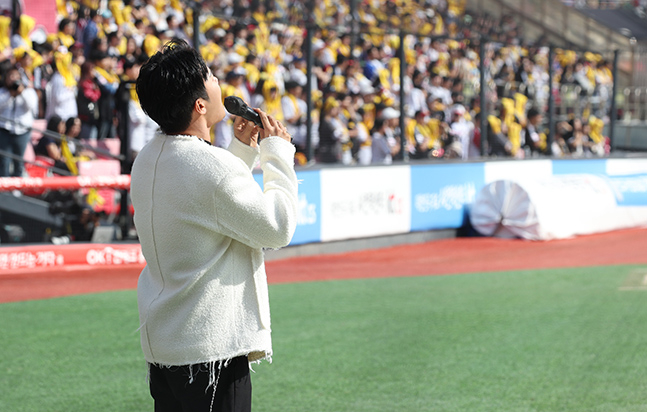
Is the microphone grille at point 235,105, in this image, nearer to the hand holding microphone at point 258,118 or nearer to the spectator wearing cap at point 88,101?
the hand holding microphone at point 258,118

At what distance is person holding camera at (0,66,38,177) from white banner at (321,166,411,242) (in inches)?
155

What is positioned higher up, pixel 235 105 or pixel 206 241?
pixel 235 105

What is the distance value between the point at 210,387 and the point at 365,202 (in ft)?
33.4

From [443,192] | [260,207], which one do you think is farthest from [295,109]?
[260,207]

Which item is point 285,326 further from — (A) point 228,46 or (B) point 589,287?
(A) point 228,46

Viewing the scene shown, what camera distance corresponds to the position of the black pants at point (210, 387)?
2562mm

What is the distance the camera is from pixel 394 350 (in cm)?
623

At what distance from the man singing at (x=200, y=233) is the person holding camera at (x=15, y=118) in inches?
319

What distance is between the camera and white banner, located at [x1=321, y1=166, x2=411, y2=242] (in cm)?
1218

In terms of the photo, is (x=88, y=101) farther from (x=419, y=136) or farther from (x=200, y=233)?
(x=200, y=233)

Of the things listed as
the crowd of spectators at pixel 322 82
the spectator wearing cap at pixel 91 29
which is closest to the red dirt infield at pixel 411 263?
the crowd of spectators at pixel 322 82

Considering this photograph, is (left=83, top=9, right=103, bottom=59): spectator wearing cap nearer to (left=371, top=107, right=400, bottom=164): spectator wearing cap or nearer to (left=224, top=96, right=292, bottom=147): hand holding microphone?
(left=371, top=107, right=400, bottom=164): spectator wearing cap

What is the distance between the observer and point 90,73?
11195 millimetres

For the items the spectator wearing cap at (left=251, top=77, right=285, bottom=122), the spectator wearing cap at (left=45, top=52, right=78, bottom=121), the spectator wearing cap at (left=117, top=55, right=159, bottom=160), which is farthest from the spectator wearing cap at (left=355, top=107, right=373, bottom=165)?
the spectator wearing cap at (left=45, top=52, right=78, bottom=121)
